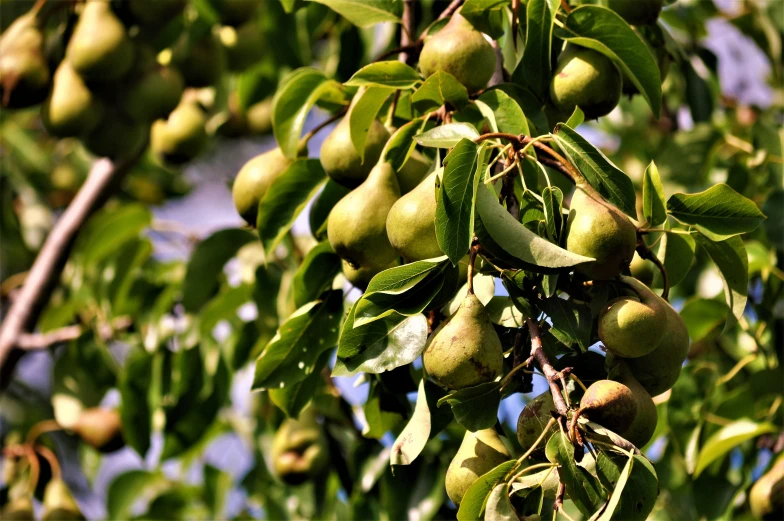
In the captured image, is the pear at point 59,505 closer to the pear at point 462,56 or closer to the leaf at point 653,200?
the pear at point 462,56

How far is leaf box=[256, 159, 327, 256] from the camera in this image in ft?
3.96

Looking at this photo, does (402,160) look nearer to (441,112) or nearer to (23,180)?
(441,112)

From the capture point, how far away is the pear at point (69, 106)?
175cm

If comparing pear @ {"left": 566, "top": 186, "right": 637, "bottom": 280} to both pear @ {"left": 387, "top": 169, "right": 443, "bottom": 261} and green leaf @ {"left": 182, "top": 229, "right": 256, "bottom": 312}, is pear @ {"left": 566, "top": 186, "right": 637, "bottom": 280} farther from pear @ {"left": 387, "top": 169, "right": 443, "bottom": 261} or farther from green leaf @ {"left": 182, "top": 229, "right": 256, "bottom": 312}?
green leaf @ {"left": 182, "top": 229, "right": 256, "bottom": 312}

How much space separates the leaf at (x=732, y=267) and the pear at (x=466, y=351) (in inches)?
12.5

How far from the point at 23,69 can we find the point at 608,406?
1391 mm

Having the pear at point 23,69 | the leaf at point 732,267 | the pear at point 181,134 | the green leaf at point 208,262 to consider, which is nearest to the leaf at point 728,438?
the leaf at point 732,267

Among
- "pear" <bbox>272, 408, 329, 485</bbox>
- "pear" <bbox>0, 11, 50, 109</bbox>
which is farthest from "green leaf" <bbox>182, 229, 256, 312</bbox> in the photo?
"pear" <bbox>0, 11, 50, 109</bbox>

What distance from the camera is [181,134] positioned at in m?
2.06

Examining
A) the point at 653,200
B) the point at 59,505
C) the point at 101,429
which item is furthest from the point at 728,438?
the point at 59,505

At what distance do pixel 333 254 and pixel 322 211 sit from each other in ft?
0.20

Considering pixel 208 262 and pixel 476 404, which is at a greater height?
pixel 476 404

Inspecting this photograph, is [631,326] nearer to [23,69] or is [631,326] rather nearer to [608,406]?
[608,406]

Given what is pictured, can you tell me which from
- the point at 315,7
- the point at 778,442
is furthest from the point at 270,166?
the point at 778,442
